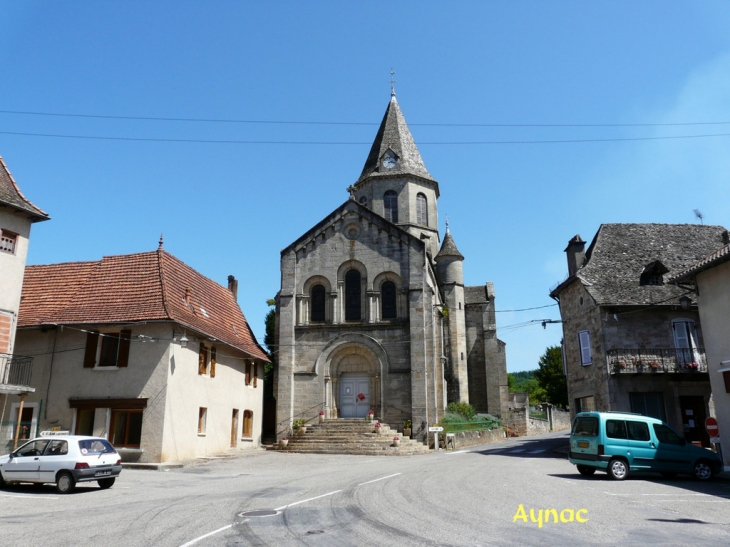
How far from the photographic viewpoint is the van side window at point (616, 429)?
634 inches

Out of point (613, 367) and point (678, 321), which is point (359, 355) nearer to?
point (613, 367)

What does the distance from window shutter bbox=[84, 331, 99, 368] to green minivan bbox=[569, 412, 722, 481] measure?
57.9ft

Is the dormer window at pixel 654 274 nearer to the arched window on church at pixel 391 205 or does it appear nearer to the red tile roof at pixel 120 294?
the arched window on church at pixel 391 205

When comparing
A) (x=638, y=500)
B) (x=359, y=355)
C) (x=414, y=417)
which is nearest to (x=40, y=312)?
(x=359, y=355)

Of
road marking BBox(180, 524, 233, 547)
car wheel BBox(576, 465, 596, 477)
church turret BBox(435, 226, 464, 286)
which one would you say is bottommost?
road marking BBox(180, 524, 233, 547)

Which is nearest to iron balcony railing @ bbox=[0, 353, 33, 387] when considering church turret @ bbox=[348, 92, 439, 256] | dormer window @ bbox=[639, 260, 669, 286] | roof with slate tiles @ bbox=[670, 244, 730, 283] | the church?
the church

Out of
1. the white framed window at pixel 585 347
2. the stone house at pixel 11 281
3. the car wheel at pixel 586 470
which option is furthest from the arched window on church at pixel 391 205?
the car wheel at pixel 586 470

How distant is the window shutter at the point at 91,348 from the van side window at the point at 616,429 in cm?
1823

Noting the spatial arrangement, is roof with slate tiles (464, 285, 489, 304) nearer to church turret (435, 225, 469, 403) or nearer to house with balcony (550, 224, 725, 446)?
church turret (435, 225, 469, 403)

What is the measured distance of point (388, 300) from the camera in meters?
32.4

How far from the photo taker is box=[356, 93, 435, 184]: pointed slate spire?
42156mm

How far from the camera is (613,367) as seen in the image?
2434 centimetres

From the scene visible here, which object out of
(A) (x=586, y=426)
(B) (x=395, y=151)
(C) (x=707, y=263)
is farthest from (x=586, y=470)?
(B) (x=395, y=151)

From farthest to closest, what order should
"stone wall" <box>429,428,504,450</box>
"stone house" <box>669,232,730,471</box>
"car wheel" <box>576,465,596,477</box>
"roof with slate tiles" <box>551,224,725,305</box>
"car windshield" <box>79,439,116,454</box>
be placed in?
"stone wall" <box>429,428,504,450</box> < "roof with slate tiles" <box>551,224,725,305</box> < "stone house" <box>669,232,730,471</box> < "car wheel" <box>576,465,596,477</box> < "car windshield" <box>79,439,116,454</box>
